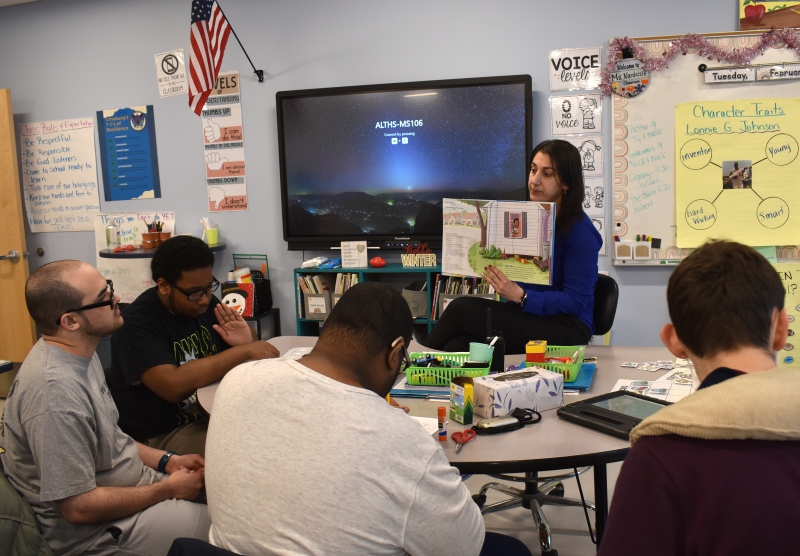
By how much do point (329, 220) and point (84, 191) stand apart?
6.87 ft

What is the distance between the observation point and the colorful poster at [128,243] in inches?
189

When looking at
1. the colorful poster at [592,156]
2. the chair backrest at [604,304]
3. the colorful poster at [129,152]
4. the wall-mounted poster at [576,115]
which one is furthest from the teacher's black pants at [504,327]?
the colorful poster at [129,152]

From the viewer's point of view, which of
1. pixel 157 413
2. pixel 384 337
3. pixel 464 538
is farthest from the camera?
pixel 157 413

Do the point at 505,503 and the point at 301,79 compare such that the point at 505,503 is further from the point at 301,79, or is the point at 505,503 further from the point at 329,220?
the point at 301,79

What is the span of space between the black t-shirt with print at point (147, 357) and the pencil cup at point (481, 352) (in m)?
0.97

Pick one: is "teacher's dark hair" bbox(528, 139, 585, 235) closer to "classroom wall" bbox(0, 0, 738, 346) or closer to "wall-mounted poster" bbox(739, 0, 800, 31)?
"classroom wall" bbox(0, 0, 738, 346)

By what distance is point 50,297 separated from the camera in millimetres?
1644

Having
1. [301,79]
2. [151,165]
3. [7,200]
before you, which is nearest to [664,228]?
[301,79]

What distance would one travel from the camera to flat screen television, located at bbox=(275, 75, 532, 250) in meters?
4.20

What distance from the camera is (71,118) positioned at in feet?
16.6

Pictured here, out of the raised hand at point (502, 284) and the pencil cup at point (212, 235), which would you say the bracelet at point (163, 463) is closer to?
the raised hand at point (502, 284)

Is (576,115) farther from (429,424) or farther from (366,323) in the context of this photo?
(366,323)

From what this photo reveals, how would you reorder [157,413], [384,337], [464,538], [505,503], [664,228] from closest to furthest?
1. [464,538]
2. [384,337]
3. [157,413]
4. [505,503]
5. [664,228]

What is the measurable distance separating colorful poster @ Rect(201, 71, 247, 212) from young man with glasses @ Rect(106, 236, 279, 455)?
2575 millimetres
